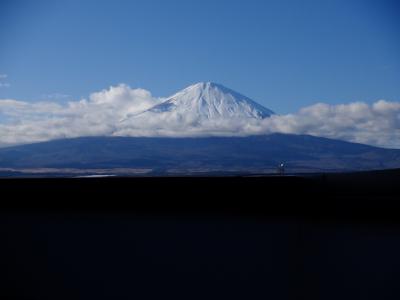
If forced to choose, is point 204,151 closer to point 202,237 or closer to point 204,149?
point 204,149

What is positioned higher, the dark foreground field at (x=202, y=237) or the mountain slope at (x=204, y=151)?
the mountain slope at (x=204, y=151)

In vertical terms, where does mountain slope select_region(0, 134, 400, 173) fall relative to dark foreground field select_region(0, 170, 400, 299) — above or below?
above

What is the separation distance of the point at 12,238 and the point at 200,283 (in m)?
0.84

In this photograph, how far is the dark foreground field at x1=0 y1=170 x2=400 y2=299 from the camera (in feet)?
4.59

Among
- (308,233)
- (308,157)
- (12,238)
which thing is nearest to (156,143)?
(308,157)

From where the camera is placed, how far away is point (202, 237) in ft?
5.33

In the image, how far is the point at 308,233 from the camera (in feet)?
4.82

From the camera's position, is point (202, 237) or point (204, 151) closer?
point (202, 237)

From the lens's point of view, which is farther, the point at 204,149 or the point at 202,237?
the point at 204,149

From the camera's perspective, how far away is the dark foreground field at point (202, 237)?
140 centimetres

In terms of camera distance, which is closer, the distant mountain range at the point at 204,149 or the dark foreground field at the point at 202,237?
the dark foreground field at the point at 202,237

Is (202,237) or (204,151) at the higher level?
(204,151)

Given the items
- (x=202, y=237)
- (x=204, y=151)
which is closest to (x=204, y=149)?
(x=204, y=151)

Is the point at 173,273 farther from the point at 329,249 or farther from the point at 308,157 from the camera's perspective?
the point at 308,157
